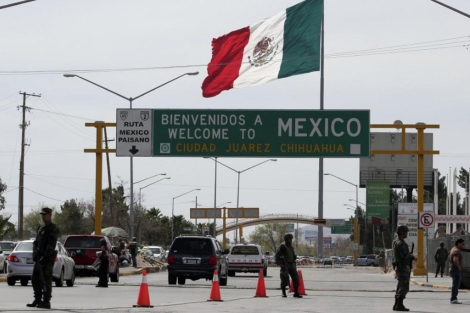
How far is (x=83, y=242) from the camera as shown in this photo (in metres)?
40.1

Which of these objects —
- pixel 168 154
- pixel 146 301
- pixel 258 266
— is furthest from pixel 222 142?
pixel 146 301

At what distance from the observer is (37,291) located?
64.1ft

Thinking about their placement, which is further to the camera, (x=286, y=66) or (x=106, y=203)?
(x=106, y=203)

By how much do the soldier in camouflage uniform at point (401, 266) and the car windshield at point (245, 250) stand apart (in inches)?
1119

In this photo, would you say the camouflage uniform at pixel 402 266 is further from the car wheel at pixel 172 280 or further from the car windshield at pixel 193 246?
the car wheel at pixel 172 280

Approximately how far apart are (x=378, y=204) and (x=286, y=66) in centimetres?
4488

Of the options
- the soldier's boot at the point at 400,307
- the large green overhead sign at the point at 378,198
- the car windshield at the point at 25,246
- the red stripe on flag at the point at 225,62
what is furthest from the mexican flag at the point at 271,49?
the large green overhead sign at the point at 378,198

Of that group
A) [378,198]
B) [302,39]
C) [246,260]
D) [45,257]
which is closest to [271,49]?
[302,39]

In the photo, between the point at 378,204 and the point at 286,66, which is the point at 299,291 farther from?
the point at 378,204

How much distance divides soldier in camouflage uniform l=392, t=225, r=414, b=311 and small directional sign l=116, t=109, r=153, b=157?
20486mm

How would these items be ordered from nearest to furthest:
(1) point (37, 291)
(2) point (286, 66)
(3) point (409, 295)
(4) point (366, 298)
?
(1) point (37, 291)
(4) point (366, 298)
(3) point (409, 295)
(2) point (286, 66)

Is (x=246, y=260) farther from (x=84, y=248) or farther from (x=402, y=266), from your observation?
(x=402, y=266)

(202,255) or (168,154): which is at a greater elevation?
(168,154)

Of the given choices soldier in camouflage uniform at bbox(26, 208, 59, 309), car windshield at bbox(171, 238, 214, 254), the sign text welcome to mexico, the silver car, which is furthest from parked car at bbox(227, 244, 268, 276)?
soldier in camouflage uniform at bbox(26, 208, 59, 309)
